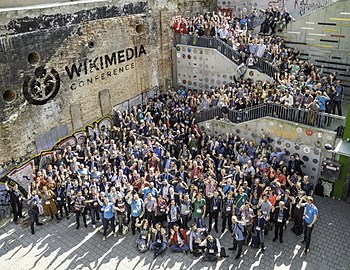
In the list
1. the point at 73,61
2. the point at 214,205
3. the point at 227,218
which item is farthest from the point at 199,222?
the point at 73,61

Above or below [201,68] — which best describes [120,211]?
below

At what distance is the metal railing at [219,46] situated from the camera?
62.4ft

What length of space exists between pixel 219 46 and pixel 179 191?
1046 cm

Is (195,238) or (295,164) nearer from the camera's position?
(195,238)

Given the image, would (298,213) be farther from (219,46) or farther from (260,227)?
(219,46)

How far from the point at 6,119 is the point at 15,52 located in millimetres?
2748

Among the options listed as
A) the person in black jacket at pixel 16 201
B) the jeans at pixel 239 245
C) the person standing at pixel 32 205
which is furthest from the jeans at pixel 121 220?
the person in black jacket at pixel 16 201

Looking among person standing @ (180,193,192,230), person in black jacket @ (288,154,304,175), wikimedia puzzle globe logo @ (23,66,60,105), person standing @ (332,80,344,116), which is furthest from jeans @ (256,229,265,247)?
wikimedia puzzle globe logo @ (23,66,60,105)

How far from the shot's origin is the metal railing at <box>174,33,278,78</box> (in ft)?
62.4

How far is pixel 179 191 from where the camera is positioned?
13625mm

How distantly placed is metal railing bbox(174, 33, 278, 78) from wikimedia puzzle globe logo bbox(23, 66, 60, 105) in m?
8.62

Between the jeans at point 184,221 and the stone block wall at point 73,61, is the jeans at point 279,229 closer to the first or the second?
the jeans at point 184,221

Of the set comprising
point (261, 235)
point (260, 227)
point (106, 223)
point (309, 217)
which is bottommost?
point (106, 223)

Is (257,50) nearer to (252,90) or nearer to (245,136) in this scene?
(252,90)
